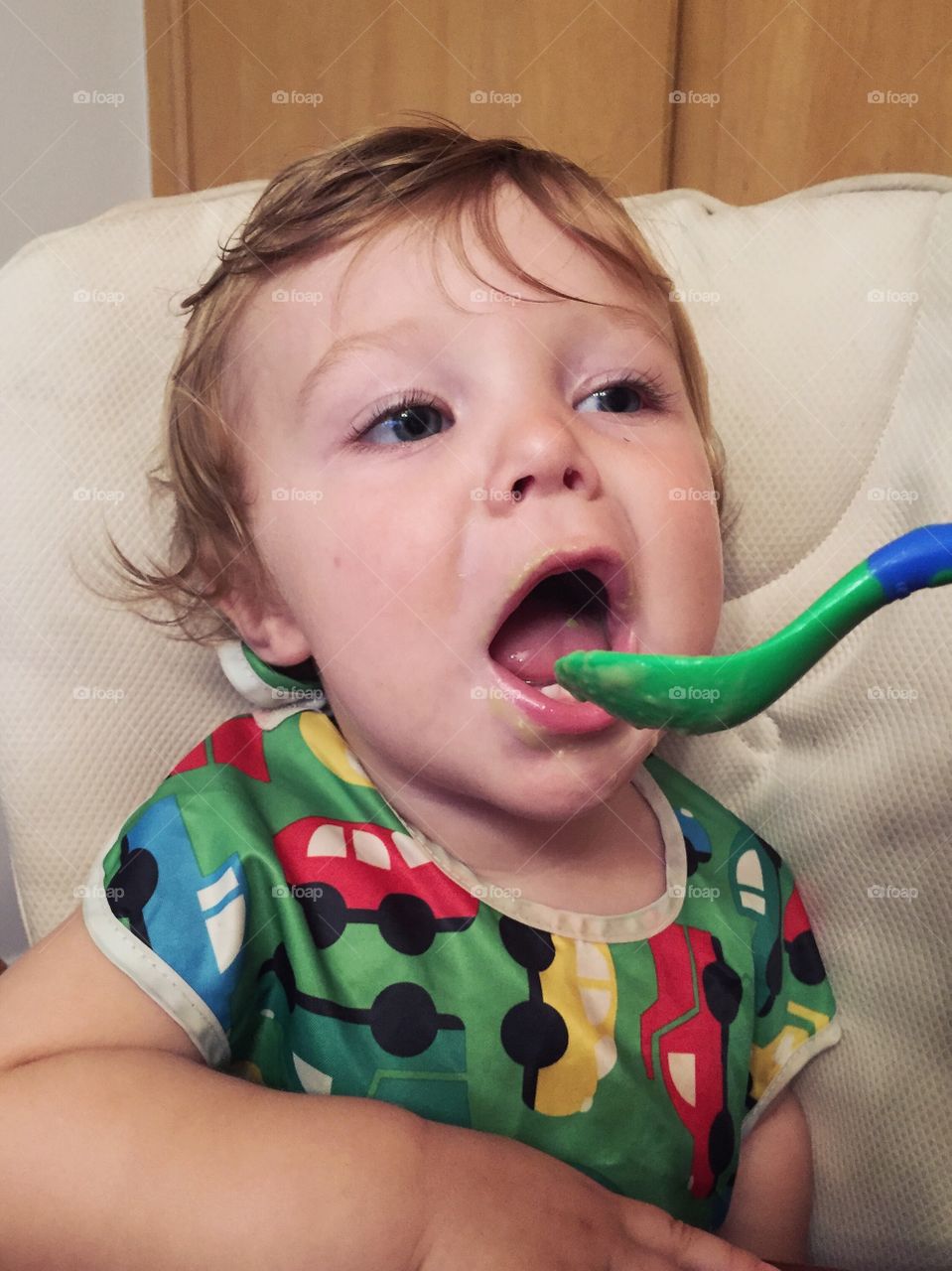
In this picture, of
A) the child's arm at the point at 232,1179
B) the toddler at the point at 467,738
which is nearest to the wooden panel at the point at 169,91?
the toddler at the point at 467,738

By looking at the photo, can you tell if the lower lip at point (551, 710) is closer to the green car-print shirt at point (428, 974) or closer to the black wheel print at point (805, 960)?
the green car-print shirt at point (428, 974)

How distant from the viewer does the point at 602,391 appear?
643mm

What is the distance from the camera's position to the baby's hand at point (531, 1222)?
0.47 metres

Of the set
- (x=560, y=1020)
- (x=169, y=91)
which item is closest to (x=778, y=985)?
(x=560, y=1020)

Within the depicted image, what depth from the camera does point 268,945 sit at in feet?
1.92

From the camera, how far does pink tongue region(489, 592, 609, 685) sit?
62cm

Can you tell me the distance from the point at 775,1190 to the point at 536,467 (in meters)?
0.46

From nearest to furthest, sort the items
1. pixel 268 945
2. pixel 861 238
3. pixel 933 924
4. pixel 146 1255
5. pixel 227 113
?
pixel 146 1255 < pixel 268 945 < pixel 933 924 < pixel 861 238 < pixel 227 113

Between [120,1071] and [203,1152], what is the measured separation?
5 cm

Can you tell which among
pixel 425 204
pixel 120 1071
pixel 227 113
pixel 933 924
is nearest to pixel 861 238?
pixel 425 204

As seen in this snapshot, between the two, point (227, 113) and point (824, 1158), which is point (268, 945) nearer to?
point (824, 1158)

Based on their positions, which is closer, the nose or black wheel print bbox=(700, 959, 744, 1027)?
the nose

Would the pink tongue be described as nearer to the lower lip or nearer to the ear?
the lower lip

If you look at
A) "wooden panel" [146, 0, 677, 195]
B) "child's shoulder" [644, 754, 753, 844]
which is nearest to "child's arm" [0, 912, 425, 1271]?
"child's shoulder" [644, 754, 753, 844]
